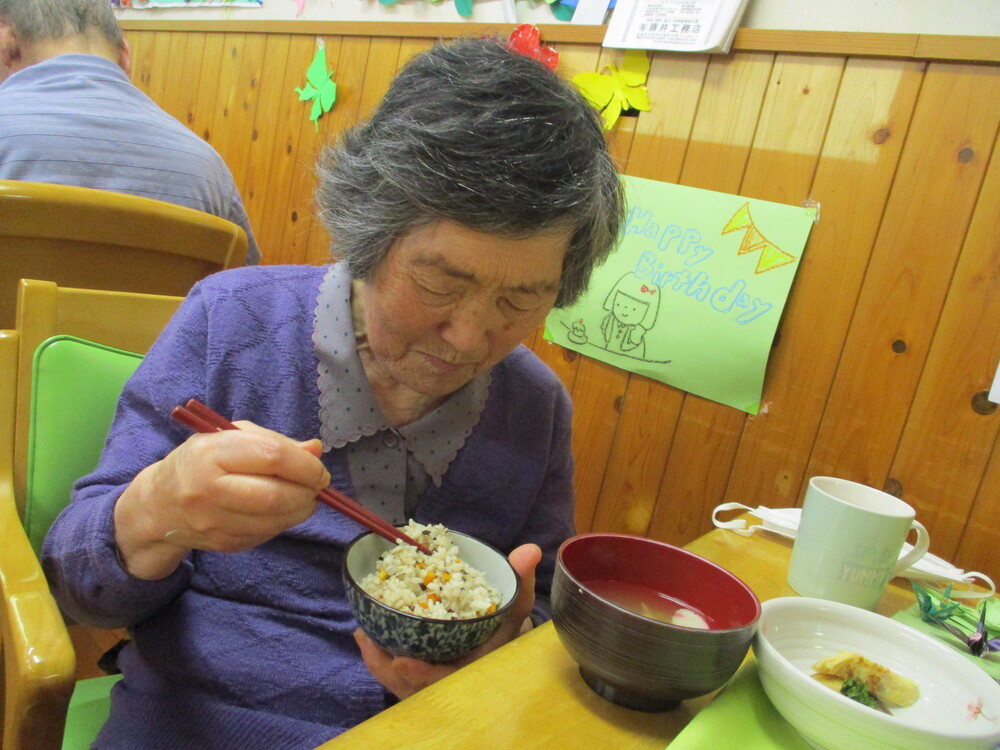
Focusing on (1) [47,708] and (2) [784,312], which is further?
(2) [784,312]

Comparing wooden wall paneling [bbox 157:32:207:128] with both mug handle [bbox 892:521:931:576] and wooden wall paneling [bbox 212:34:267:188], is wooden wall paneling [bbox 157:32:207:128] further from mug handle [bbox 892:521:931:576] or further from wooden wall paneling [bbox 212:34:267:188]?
mug handle [bbox 892:521:931:576]

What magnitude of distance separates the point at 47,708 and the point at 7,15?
2.03m

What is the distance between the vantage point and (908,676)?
631 millimetres

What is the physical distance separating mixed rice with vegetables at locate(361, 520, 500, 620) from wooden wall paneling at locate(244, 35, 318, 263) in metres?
1.85

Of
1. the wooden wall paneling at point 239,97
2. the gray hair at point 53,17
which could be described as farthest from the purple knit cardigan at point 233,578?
the wooden wall paneling at point 239,97

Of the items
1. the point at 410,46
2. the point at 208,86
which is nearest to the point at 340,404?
the point at 410,46

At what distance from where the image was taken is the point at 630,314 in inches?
62.1

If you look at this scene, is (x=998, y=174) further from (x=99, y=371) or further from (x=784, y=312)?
(x=99, y=371)

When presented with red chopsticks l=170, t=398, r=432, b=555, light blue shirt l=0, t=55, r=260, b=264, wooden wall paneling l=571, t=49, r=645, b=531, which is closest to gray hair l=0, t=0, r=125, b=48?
light blue shirt l=0, t=55, r=260, b=264

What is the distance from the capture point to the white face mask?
3.33 ft

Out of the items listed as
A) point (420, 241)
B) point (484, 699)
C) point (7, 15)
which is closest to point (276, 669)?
point (484, 699)

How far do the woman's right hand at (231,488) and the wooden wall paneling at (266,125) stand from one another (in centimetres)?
200

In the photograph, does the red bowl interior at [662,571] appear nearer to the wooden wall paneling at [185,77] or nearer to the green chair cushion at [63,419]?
the green chair cushion at [63,419]

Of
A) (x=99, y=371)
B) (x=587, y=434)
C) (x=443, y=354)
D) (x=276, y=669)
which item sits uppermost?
(x=443, y=354)
